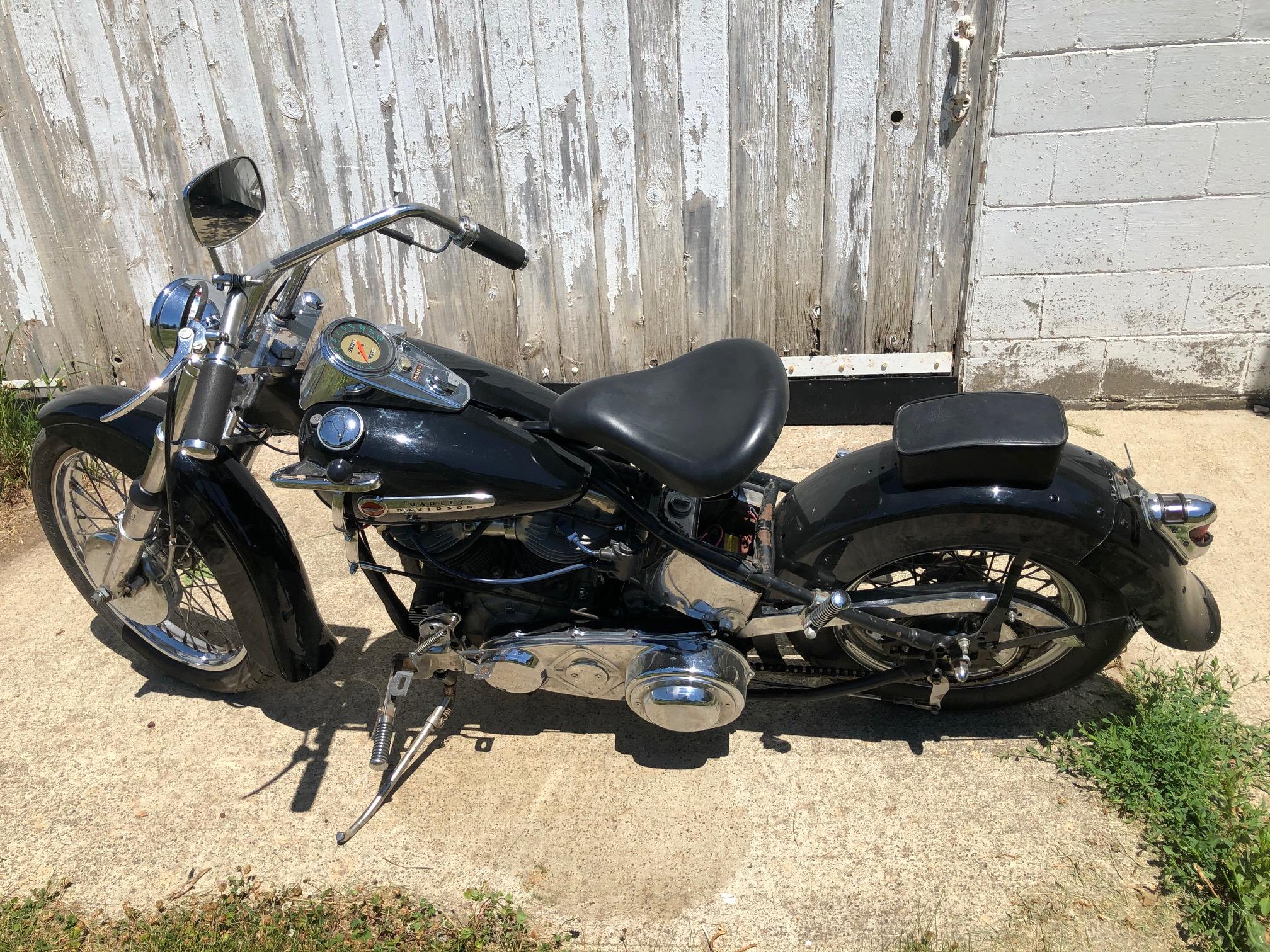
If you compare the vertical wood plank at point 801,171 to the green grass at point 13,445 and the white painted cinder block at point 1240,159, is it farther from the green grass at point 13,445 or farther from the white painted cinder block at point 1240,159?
the green grass at point 13,445

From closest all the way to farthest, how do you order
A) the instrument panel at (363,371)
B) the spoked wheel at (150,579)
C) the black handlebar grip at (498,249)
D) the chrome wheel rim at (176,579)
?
1. the instrument panel at (363,371)
2. the black handlebar grip at (498,249)
3. the spoked wheel at (150,579)
4. the chrome wheel rim at (176,579)

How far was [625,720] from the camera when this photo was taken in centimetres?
251

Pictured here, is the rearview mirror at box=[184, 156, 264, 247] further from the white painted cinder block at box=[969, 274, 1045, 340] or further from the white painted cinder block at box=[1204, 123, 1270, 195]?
the white painted cinder block at box=[1204, 123, 1270, 195]

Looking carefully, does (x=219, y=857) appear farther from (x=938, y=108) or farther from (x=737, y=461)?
(x=938, y=108)

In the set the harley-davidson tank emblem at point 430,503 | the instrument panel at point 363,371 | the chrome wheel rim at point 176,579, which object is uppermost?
the instrument panel at point 363,371

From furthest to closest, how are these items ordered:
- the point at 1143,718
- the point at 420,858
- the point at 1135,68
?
the point at 1135,68 → the point at 1143,718 → the point at 420,858

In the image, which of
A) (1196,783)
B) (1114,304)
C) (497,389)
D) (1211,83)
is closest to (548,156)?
(497,389)

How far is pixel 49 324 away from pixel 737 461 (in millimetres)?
3710

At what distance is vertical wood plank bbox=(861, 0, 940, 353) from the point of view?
3.24 m

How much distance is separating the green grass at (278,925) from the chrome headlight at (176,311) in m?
1.27

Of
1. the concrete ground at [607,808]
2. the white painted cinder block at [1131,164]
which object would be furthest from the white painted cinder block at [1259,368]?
the concrete ground at [607,808]

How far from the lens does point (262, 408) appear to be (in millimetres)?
2049

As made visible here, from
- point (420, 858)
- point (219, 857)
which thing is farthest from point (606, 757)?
point (219, 857)

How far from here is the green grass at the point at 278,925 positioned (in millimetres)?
1948
